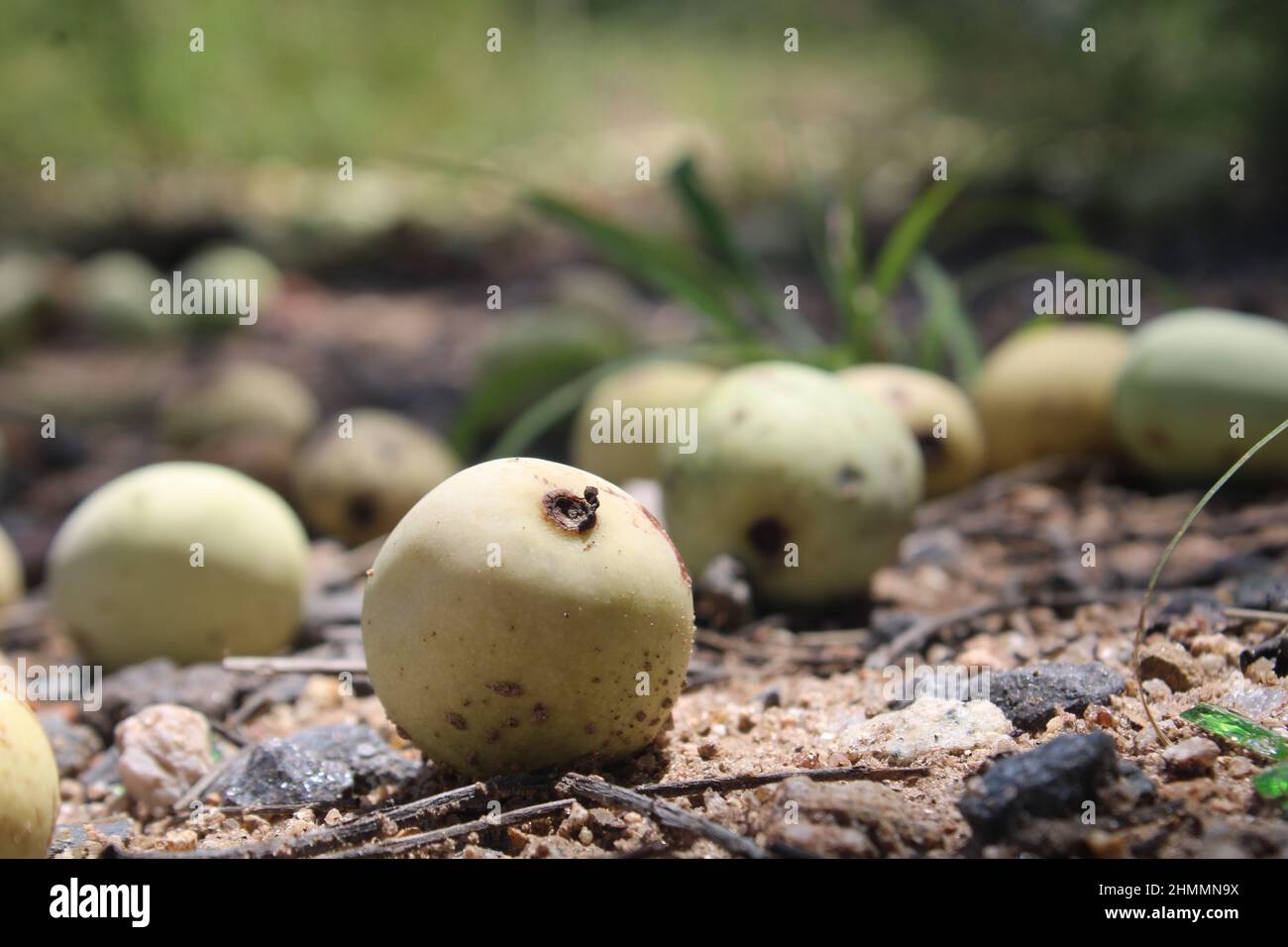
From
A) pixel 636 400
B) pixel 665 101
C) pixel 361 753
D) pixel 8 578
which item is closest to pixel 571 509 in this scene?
pixel 361 753

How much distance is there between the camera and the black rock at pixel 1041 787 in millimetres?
1568

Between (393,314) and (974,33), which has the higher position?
(974,33)

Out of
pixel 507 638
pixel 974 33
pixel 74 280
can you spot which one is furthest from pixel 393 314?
pixel 507 638

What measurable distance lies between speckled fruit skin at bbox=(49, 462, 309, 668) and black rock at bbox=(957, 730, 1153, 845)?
5.88 ft

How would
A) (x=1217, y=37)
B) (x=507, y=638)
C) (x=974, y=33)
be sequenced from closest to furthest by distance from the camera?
(x=507, y=638) < (x=1217, y=37) < (x=974, y=33)

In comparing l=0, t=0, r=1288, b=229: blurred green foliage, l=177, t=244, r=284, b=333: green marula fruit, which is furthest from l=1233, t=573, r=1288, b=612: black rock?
l=177, t=244, r=284, b=333: green marula fruit

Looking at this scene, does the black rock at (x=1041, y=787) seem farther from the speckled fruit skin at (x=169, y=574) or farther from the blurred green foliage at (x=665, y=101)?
the blurred green foliage at (x=665, y=101)

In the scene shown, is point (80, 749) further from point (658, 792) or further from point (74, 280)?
point (74, 280)

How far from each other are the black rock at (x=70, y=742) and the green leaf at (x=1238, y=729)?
6.50 feet

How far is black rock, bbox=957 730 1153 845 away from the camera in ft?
5.15

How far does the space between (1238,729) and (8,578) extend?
3.11 metres

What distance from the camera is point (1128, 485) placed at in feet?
12.4

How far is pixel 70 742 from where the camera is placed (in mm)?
2484

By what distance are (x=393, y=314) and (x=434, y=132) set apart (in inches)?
113
